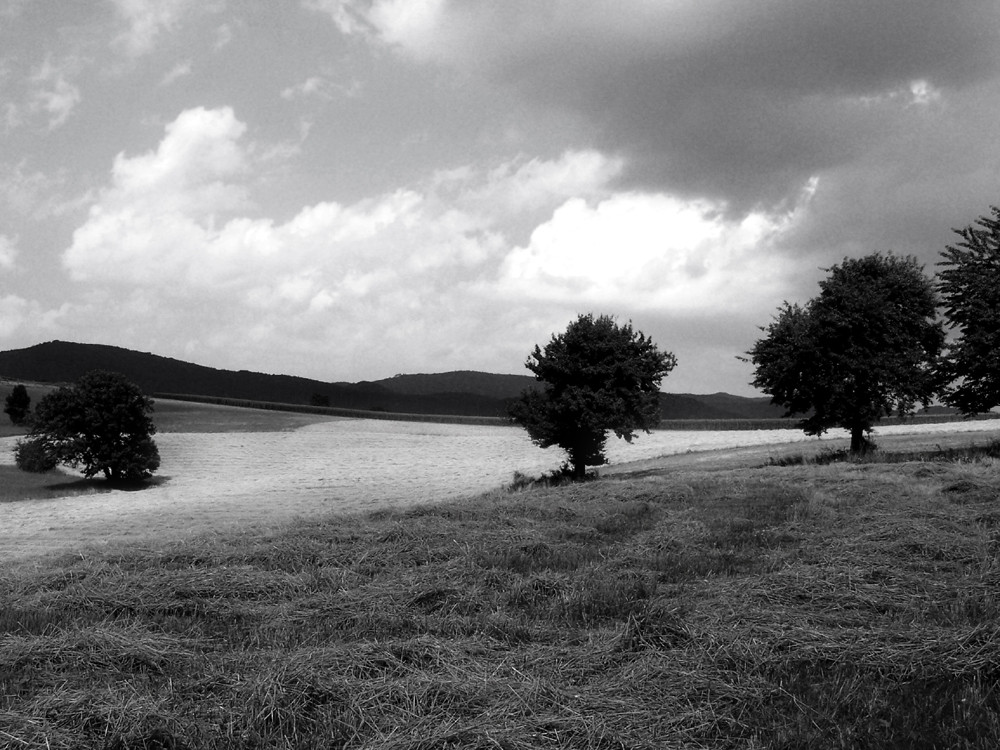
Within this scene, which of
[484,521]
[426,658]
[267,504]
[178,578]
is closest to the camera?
[426,658]

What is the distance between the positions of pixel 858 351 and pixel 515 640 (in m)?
30.6

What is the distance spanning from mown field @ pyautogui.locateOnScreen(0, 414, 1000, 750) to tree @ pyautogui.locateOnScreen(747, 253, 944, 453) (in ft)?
71.2

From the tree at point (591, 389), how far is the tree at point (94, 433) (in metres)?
21.2

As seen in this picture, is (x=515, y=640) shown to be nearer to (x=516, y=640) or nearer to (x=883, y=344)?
(x=516, y=640)

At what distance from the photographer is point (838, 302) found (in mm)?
34344

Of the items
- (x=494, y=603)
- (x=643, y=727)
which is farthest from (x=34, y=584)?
(x=643, y=727)

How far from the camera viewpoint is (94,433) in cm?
4078

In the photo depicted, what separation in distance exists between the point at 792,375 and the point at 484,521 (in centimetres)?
2449

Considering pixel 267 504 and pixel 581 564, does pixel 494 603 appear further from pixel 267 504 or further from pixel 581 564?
pixel 267 504

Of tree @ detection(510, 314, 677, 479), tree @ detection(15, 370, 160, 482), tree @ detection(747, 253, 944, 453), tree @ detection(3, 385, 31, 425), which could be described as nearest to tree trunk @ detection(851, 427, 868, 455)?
tree @ detection(747, 253, 944, 453)

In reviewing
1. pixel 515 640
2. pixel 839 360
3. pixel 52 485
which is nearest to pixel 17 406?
pixel 52 485

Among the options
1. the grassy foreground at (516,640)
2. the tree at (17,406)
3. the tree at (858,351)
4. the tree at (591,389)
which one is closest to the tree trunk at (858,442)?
the tree at (858,351)

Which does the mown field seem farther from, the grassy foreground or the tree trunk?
the tree trunk

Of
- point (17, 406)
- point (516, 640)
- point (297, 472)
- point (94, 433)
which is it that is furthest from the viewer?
point (17, 406)
